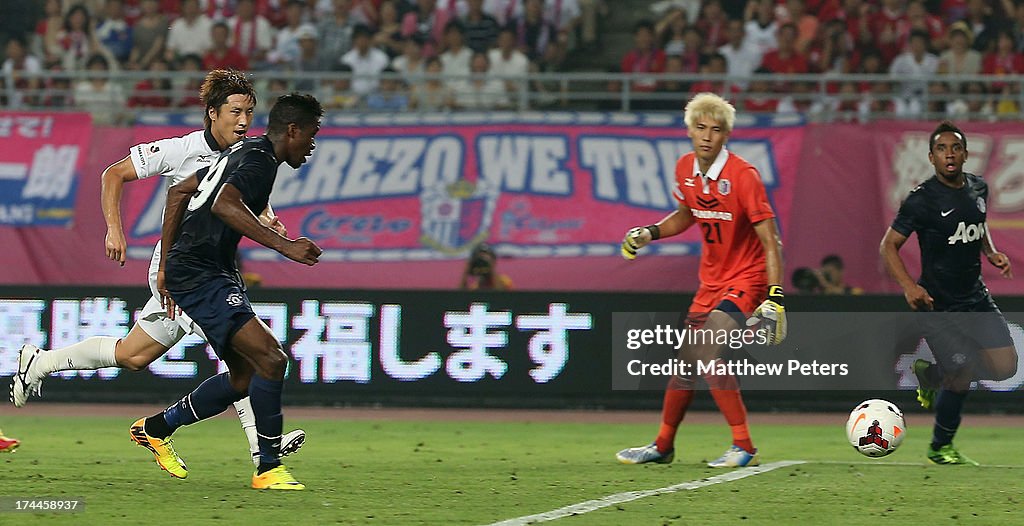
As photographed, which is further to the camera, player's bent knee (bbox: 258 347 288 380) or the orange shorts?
the orange shorts

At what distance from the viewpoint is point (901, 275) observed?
1009 cm

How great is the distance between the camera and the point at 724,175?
9.84 meters

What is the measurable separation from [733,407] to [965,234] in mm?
1954

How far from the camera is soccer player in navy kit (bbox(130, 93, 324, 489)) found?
8.05m

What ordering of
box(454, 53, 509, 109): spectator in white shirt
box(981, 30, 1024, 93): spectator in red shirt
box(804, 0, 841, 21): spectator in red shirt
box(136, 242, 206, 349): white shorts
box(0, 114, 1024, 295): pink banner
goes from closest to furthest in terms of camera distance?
box(136, 242, 206, 349): white shorts, box(0, 114, 1024, 295): pink banner, box(981, 30, 1024, 93): spectator in red shirt, box(454, 53, 509, 109): spectator in white shirt, box(804, 0, 841, 21): spectator in red shirt

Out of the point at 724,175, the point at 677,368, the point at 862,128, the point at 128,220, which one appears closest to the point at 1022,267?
the point at 862,128

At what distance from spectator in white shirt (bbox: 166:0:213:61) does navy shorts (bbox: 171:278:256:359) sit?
1276 centimetres

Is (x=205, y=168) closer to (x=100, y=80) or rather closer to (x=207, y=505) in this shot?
(x=207, y=505)

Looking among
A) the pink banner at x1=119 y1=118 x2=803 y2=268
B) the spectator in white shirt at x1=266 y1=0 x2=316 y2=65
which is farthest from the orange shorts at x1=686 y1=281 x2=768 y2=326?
the spectator in white shirt at x1=266 y1=0 x2=316 y2=65

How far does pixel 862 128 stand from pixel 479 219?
4.60 m

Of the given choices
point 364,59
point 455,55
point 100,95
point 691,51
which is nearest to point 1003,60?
point 691,51

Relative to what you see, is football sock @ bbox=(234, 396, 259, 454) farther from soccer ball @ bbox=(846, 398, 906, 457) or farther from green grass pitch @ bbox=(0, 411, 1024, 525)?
soccer ball @ bbox=(846, 398, 906, 457)

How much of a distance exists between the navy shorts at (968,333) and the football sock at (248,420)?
180 inches

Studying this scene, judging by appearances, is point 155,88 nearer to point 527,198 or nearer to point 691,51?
point 527,198
